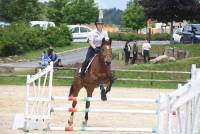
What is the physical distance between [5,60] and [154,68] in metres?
12.9

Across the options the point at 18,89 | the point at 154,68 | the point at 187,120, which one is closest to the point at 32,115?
the point at 187,120

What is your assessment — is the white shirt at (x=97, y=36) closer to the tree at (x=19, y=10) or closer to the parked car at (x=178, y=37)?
the parked car at (x=178, y=37)

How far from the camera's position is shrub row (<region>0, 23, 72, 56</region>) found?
47281 millimetres

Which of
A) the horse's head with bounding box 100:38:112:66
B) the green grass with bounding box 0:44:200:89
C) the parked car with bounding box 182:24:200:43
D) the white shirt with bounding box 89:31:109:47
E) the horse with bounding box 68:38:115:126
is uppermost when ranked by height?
the white shirt with bounding box 89:31:109:47

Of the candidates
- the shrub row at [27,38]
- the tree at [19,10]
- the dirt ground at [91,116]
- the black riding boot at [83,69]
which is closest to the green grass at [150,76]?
the dirt ground at [91,116]

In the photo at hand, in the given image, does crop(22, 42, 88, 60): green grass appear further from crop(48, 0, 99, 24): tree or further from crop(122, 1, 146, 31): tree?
crop(122, 1, 146, 31): tree

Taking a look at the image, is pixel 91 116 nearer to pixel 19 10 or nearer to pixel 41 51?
pixel 41 51

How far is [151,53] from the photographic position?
143 feet

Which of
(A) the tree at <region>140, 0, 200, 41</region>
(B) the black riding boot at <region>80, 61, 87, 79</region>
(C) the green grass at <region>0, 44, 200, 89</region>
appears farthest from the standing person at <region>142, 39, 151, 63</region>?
(B) the black riding boot at <region>80, 61, 87, 79</region>

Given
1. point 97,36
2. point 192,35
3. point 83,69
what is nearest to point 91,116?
point 83,69

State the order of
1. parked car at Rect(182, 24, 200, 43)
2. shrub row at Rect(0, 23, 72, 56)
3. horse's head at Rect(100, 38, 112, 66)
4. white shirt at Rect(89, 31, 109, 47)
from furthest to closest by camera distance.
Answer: parked car at Rect(182, 24, 200, 43), shrub row at Rect(0, 23, 72, 56), white shirt at Rect(89, 31, 109, 47), horse's head at Rect(100, 38, 112, 66)

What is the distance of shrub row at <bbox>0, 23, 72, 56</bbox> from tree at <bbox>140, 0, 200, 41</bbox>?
7532mm

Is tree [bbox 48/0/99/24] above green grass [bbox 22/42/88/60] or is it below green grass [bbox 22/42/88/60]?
above

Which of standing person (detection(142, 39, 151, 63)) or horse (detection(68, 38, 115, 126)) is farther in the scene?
standing person (detection(142, 39, 151, 63))
